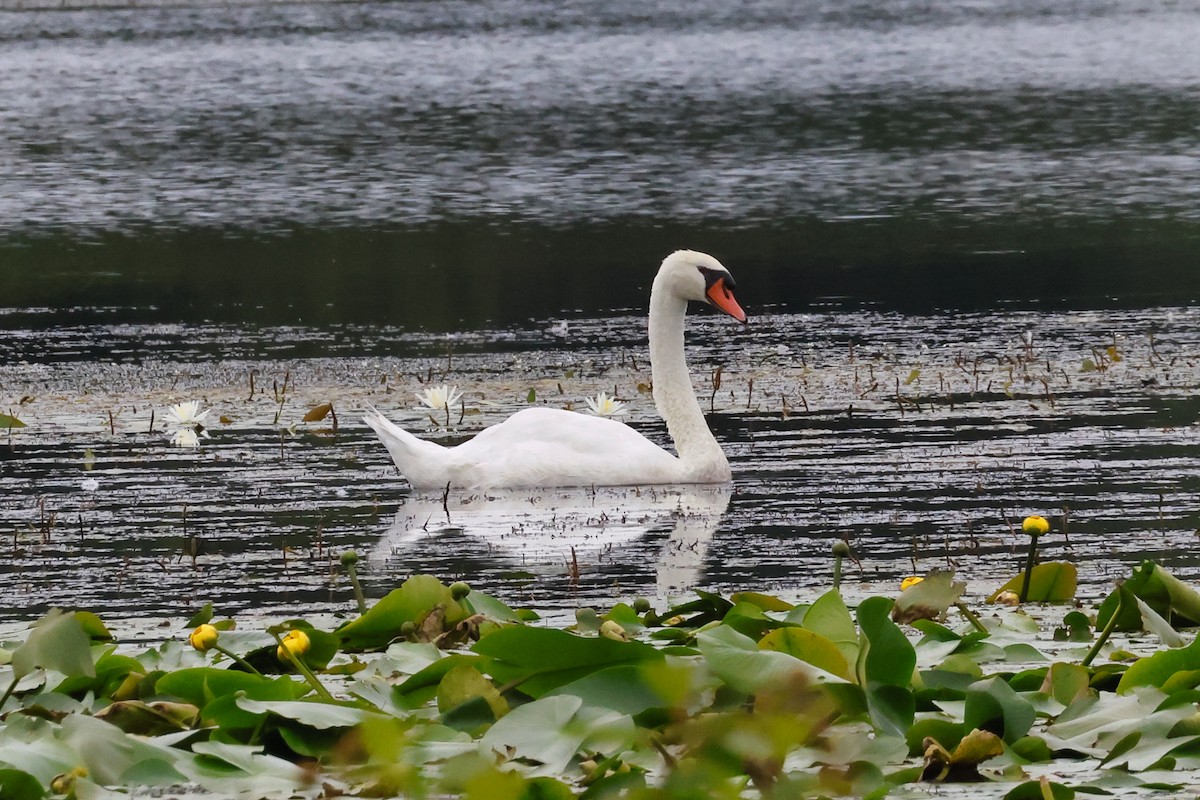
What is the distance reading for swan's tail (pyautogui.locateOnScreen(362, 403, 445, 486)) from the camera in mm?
8867

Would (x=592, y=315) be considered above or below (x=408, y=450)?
above

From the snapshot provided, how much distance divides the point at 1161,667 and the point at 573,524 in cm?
388

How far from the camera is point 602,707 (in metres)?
4.33

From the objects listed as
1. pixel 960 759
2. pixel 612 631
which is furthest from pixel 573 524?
pixel 960 759

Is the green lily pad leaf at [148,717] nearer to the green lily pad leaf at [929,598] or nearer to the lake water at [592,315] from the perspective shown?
the green lily pad leaf at [929,598]

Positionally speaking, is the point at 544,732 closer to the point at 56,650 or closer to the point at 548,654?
the point at 548,654

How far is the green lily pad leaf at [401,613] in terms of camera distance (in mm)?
5418

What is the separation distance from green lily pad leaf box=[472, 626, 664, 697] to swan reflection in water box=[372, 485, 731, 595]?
7.08 ft

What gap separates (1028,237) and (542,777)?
14917 mm

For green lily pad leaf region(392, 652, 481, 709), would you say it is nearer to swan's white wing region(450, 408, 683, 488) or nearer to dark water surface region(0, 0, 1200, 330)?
swan's white wing region(450, 408, 683, 488)

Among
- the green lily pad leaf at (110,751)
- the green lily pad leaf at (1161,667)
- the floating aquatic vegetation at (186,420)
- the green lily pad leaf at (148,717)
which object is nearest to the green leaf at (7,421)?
the floating aquatic vegetation at (186,420)

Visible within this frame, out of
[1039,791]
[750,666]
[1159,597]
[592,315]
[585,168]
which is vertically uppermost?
[585,168]

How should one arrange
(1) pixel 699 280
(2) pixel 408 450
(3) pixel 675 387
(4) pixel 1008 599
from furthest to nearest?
(1) pixel 699 280, (3) pixel 675 387, (2) pixel 408 450, (4) pixel 1008 599

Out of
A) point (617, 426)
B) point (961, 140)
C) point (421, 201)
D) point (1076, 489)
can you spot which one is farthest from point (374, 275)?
point (961, 140)
